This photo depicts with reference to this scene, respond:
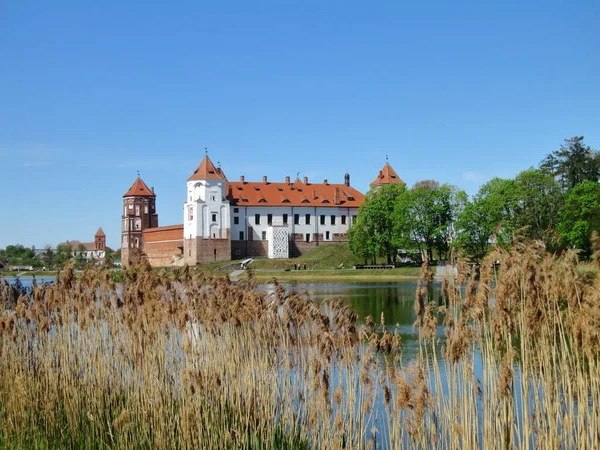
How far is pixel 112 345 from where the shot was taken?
28.5ft

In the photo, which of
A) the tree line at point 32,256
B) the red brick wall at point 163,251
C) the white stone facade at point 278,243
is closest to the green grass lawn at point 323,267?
the white stone facade at point 278,243

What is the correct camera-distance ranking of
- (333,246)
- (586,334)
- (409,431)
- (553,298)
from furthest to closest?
(333,246) < (553,298) < (409,431) < (586,334)

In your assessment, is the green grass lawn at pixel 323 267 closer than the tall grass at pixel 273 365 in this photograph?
No

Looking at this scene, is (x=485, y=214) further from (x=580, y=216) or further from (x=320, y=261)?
(x=320, y=261)

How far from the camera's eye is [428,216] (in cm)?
5991

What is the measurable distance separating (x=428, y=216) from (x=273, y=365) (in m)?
53.2

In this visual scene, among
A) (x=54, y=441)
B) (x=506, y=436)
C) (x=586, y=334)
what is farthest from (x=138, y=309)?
(x=586, y=334)

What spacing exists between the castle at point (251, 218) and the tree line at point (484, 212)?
13.0 m

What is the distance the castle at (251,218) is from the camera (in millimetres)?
78875

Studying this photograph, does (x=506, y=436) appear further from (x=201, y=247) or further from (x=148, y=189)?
(x=148, y=189)

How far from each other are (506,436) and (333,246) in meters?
71.1

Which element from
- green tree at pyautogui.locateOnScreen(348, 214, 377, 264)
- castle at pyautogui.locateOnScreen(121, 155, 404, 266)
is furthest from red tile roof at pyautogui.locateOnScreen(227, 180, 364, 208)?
green tree at pyautogui.locateOnScreen(348, 214, 377, 264)

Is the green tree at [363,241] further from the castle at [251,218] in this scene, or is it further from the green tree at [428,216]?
the castle at [251,218]

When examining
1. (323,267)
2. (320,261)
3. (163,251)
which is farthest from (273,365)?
(163,251)
